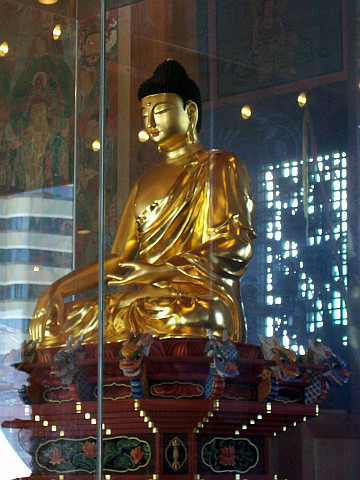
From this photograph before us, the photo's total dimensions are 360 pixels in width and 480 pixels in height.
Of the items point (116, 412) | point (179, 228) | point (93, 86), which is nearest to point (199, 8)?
point (93, 86)

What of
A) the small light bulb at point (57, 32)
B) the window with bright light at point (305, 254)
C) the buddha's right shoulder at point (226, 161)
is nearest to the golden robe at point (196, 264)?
the buddha's right shoulder at point (226, 161)

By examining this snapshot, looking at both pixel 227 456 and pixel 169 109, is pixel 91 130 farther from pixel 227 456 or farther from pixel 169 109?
pixel 227 456

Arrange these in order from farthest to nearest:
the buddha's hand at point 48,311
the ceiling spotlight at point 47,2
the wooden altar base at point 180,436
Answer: the ceiling spotlight at point 47,2
the buddha's hand at point 48,311
the wooden altar base at point 180,436

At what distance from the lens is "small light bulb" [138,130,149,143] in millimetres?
3583

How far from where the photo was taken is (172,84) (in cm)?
354

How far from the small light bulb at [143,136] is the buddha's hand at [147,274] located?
16.4 inches

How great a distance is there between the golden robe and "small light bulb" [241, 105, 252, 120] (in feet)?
0.59

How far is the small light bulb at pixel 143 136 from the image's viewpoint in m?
3.58

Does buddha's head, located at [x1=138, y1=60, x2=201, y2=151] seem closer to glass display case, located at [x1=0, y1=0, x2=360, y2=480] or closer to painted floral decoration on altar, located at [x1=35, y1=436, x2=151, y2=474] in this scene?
glass display case, located at [x1=0, y1=0, x2=360, y2=480]

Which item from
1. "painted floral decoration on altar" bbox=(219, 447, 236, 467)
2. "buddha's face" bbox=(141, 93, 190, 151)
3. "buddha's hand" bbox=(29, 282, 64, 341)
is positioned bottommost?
"painted floral decoration on altar" bbox=(219, 447, 236, 467)

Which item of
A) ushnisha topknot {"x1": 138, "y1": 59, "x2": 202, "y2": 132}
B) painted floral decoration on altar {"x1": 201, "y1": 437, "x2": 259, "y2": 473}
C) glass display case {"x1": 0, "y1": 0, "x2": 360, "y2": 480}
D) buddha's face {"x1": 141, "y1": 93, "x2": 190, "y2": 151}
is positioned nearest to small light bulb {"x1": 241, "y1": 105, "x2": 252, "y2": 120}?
glass display case {"x1": 0, "y1": 0, "x2": 360, "y2": 480}

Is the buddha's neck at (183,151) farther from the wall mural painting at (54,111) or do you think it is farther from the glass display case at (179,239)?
the wall mural painting at (54,111)

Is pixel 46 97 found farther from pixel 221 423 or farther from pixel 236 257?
pixel 221 423

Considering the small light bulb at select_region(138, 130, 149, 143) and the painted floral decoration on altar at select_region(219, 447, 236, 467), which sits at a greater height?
the small light bulb at select_region(138, 130, 149, 143)
